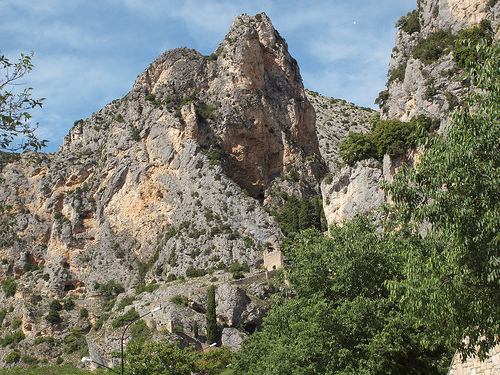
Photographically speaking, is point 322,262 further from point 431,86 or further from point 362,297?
point 431,86

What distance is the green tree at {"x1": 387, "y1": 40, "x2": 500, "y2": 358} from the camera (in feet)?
39.7

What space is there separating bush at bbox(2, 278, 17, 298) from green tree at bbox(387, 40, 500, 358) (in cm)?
6470

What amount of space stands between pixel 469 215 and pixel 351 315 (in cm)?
821

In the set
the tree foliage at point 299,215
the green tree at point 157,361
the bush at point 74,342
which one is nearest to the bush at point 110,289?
the bush at point 74,342

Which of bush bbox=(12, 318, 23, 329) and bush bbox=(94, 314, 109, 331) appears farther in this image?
bush bbox=(12, 318, 23, 329)

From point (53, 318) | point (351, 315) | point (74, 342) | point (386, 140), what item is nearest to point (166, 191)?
point (53, 318)

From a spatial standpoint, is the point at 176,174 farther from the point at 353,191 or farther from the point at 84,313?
the point at 353,191

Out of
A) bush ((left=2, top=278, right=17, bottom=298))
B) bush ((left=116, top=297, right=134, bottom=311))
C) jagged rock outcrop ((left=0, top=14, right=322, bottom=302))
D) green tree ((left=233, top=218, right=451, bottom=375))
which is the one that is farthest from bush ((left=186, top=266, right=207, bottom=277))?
green tree ((left=233, top=218, right=451, bottom=375))

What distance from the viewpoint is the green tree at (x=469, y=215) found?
39.7 ft

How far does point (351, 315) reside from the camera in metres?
19.2

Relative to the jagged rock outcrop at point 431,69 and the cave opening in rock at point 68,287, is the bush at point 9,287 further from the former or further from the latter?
the jagged rock outcrop at point 431,69

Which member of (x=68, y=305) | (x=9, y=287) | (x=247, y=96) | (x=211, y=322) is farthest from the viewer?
(x=247, y=96)

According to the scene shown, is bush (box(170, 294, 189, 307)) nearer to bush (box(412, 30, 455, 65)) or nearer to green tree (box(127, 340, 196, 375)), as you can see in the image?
green tree (box(127, 340, 196, 375))

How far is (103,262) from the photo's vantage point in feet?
Answer: 224
